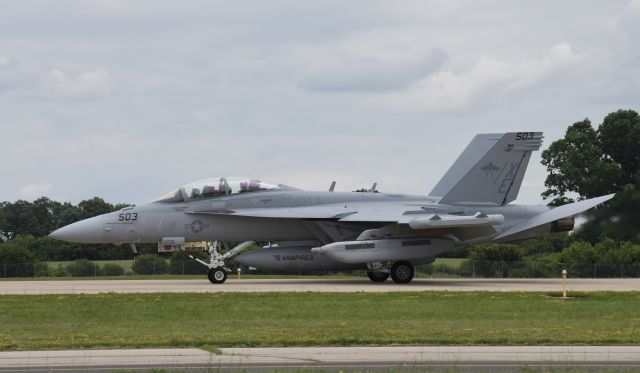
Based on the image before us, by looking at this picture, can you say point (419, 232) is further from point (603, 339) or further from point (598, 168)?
point (598, 168)

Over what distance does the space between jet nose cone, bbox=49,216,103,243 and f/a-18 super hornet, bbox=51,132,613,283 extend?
0.10 feet

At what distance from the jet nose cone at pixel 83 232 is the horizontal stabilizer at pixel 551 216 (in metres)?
12.2

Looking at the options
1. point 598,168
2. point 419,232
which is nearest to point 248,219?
point 419,232

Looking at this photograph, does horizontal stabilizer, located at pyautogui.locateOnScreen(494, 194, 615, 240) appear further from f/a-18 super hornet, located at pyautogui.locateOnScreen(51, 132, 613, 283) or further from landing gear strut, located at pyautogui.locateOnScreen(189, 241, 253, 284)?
landing gear strut, located at pyautogui.locateOnScreen(189, 241, 253, 284)

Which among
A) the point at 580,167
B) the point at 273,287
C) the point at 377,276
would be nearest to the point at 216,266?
the point at 273,287

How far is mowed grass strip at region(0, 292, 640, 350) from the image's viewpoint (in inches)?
663

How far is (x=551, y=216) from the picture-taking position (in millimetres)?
33594

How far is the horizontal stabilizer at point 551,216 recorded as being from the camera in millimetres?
33438

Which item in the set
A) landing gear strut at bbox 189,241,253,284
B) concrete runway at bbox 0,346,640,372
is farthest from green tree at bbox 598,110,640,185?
concrete runway at bbox 0,346,640,372

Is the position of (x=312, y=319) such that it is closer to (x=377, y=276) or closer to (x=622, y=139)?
(x=377, y=276)

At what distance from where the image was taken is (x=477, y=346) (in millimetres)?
16219

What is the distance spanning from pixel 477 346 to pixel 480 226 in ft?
55.7

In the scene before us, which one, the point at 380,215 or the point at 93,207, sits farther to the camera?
the point at 93,207

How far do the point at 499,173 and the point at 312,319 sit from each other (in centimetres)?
1532
